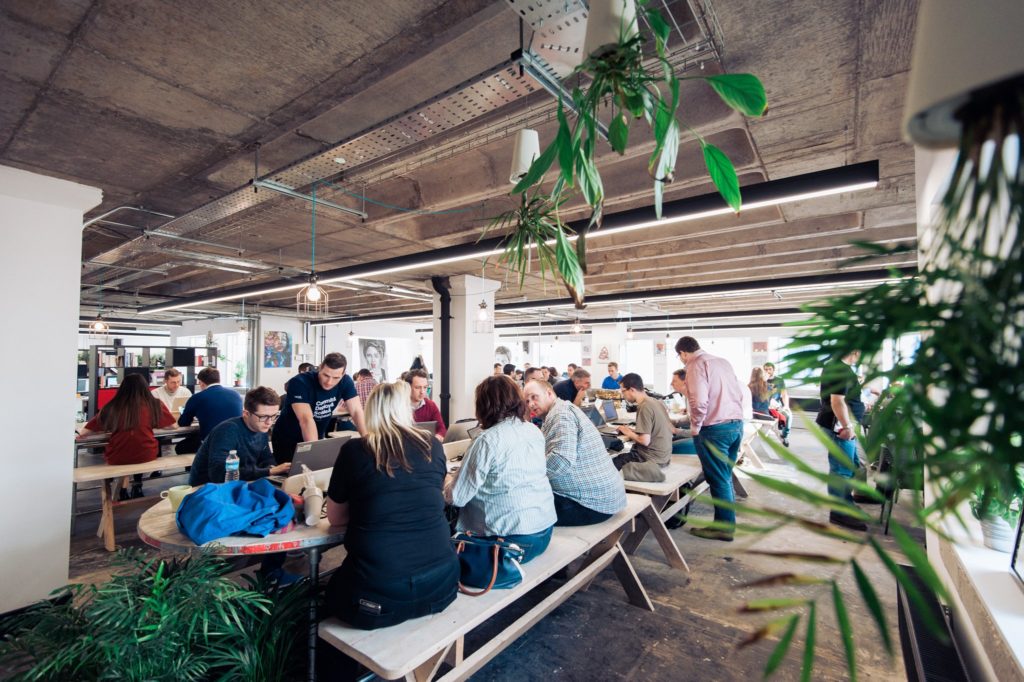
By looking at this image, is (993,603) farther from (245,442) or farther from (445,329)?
(445,329)

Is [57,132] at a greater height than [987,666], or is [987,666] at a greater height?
[57,132]

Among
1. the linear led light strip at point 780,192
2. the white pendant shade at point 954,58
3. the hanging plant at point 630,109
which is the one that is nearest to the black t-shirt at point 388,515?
the linear led light strip at point 780,192

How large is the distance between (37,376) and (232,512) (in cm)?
235

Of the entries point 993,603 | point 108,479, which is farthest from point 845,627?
point 108,479

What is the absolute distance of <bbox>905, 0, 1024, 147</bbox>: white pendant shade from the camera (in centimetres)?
44

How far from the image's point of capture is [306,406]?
398 cm

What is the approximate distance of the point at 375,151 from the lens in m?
3.25

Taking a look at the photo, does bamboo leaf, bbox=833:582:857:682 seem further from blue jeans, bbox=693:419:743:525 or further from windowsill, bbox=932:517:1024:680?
blue jeans, bbox=693:419:743:525

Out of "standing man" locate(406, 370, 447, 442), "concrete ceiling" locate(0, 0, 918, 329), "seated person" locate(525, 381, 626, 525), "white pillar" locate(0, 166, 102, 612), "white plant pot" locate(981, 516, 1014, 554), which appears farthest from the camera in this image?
"standing man" locate(406, 370, 447, 442)

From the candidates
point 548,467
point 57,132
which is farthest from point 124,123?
point 548,467

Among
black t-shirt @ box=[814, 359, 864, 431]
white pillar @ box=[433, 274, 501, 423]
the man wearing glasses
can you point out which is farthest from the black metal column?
black t-shirt @ box=[814, 359, 864, 431]

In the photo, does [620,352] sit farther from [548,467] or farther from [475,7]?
[475,7]

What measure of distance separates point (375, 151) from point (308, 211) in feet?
8.09

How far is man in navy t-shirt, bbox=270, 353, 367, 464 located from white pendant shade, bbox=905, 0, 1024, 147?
3857 millimetres
